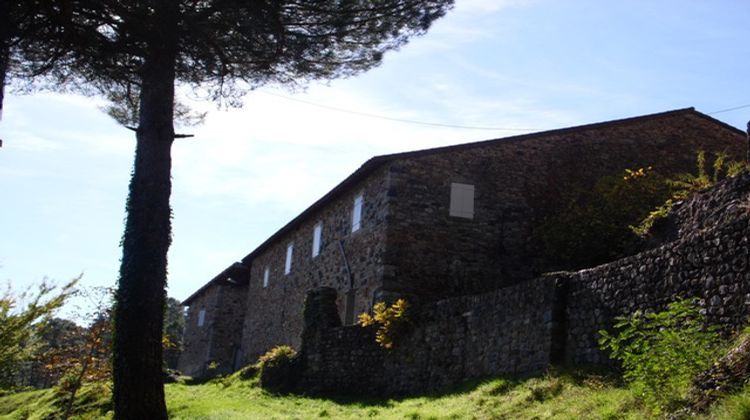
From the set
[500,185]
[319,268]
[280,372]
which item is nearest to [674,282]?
[500,185]

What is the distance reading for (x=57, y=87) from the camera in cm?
1275

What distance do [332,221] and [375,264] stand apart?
4.54m

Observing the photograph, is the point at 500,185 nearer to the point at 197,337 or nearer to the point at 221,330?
the point at 221,330

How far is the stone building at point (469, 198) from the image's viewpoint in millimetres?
18203

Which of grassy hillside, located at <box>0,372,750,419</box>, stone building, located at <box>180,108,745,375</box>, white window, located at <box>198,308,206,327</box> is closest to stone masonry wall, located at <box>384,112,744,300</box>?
stone building, located at <box>180,108,745,375</box>

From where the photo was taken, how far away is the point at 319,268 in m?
23.1

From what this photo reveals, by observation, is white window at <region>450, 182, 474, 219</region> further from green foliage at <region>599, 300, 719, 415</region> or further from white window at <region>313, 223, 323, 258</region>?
green foliage at <region>599, 300, 719, 415</region>

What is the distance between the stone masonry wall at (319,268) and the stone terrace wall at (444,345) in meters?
1.65

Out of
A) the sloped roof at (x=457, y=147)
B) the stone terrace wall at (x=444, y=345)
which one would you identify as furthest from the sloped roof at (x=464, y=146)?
the stone terrace wall at (x=444, y=345)

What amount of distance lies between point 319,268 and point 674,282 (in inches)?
589

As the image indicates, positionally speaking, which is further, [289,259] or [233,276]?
[233,276]

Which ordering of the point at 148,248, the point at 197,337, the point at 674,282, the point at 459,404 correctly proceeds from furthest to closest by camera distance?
the point at 197,337
the point at 459,404
the point at 148,248
the point at 674,282

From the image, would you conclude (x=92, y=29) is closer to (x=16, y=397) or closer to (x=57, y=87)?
(x=57, y=87)

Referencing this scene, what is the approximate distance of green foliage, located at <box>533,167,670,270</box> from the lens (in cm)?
1680
